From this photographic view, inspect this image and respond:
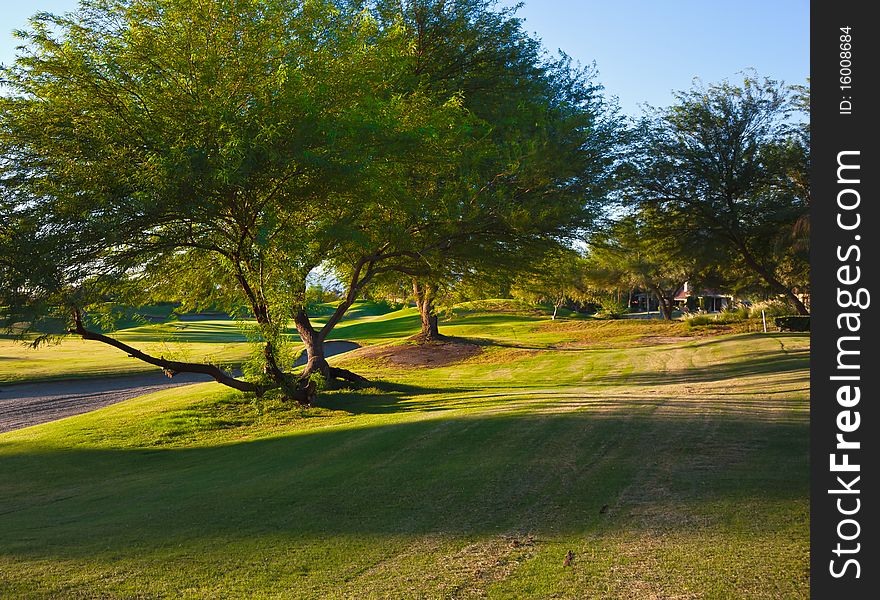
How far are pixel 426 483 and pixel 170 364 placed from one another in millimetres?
11212

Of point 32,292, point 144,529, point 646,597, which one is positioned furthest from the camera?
point 32,292

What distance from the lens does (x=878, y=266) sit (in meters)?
3.55

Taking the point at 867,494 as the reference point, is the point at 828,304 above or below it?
above

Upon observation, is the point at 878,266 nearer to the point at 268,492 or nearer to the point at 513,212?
the point at 268,492

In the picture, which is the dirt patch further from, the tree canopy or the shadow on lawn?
the shadow on lawn

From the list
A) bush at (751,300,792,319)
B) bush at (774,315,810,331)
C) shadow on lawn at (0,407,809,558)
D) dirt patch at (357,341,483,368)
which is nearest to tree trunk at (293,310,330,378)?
shadow on lawn at (0,407,809,558)

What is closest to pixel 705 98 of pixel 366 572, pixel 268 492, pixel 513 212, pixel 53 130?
pixel 513 212

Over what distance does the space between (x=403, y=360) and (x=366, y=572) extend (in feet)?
84.5

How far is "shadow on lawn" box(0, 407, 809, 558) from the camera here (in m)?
7.20

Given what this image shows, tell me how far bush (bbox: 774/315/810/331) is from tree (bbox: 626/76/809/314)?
3.23m

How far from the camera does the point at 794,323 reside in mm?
32438

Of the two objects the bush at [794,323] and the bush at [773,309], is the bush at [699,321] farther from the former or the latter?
the bush at [794,323]

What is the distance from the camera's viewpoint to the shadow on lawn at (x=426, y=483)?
7.20 meters

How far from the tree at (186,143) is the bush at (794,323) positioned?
2251cm
